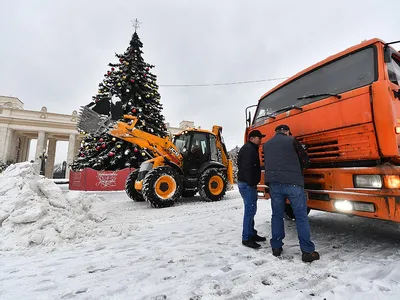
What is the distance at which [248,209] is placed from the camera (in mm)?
3238

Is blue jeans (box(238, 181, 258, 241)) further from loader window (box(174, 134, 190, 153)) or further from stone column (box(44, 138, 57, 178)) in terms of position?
stone column (box(44, 138, 57, 178))

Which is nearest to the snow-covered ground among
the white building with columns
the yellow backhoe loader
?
the yellow backhoe loader

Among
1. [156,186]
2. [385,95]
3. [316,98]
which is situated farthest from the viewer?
[156,186]

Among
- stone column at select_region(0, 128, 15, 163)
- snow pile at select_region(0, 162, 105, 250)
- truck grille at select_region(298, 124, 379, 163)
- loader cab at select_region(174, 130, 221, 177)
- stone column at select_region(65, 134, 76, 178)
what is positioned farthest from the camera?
stone column at select_region(65, 134, 76, 178)

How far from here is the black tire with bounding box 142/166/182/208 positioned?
20.4 ft

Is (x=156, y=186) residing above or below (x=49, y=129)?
below

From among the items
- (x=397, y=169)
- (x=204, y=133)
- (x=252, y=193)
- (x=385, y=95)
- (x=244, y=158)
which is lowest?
(x=252, y=193)

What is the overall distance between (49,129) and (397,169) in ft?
126

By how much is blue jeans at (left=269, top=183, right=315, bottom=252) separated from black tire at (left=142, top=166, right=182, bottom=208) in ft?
13.6

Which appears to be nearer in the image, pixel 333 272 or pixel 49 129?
pixel 333 272

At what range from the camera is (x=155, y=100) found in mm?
14602

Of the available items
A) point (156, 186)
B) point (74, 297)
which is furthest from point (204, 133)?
point (74, 297)

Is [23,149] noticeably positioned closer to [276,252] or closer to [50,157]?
[50,157]

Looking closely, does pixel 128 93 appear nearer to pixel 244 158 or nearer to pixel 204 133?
pixel 204 133
